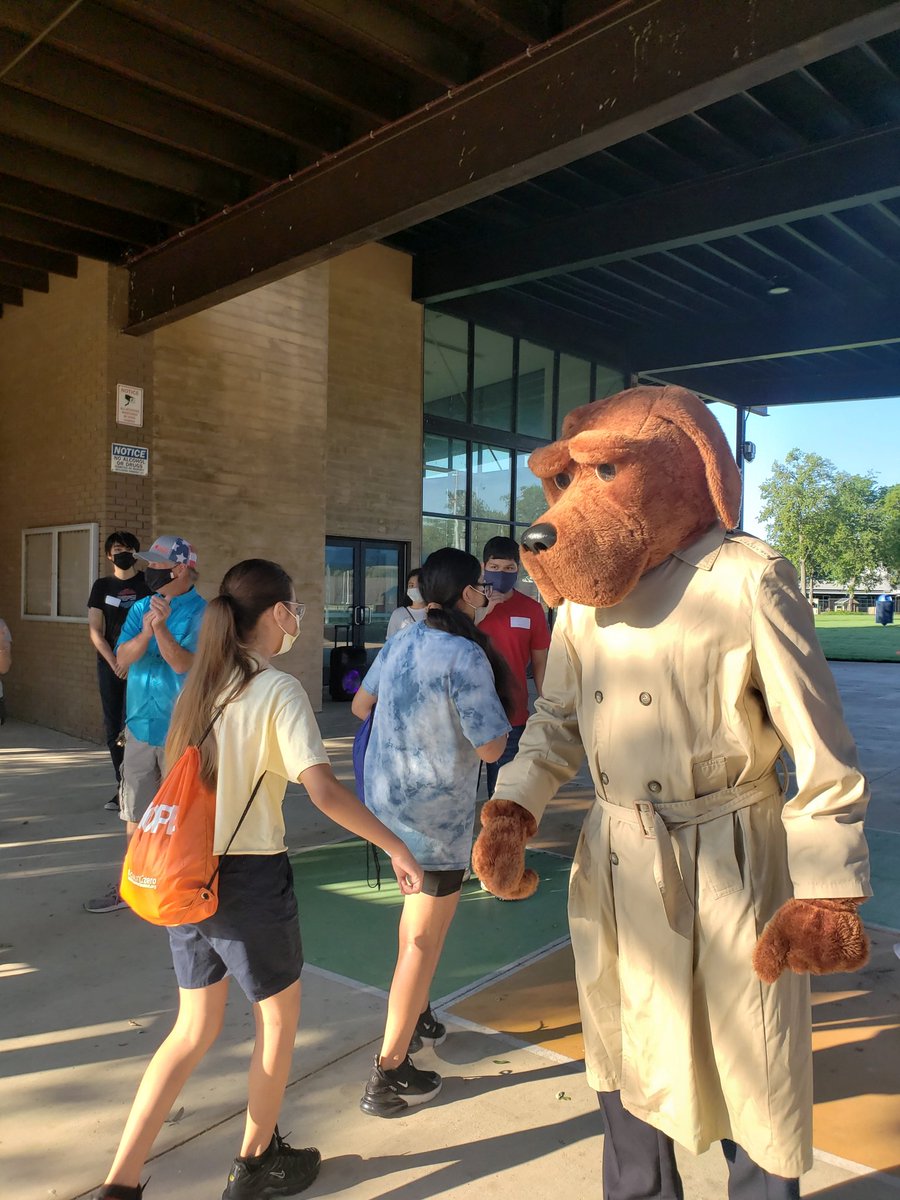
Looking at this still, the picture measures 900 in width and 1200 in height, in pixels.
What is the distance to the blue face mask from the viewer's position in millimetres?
5312

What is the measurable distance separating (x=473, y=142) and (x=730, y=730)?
16.6 feet

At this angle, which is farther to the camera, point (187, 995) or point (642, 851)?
point (187, 995)

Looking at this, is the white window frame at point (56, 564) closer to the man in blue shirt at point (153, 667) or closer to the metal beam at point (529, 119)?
the metal beam at point (529, 119)

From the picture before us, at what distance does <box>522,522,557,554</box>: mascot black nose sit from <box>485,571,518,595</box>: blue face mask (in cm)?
321

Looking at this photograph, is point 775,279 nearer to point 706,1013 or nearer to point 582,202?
point 582,202

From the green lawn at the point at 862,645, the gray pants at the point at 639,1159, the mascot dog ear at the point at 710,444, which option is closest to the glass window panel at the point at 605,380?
the green lawn at the point at 862,645

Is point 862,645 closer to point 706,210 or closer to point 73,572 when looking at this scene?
point 706,210

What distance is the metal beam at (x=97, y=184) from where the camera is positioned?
7.15 m

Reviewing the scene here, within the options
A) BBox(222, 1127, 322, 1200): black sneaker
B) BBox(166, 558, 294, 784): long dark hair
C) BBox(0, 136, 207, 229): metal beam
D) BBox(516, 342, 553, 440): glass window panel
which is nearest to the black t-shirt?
BBox(0, 136, 207, 229): metal beam

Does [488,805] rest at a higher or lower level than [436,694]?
lower

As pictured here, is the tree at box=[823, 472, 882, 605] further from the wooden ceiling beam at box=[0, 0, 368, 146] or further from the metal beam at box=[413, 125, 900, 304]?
the wooden ceiling beam at box=[0, 0, 368, 146]

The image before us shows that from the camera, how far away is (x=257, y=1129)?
2.35 m

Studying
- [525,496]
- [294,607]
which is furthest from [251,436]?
[294,607]

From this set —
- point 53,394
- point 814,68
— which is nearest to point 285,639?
point 814,68
